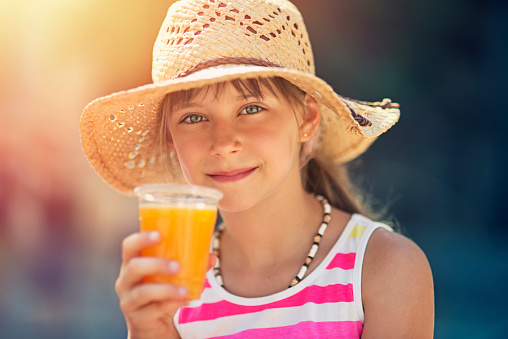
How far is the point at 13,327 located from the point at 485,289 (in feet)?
12.1

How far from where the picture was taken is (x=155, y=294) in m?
1.40

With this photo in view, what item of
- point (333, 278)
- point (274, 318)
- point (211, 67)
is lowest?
point (274, 318)

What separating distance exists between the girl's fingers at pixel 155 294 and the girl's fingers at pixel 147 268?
0.03 metres

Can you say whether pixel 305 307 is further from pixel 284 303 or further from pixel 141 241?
pixel 141 241

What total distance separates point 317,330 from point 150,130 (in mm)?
1167

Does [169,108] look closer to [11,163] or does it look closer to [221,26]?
[221,26]

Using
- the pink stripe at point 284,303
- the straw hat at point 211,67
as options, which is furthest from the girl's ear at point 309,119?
the pink stripe at point 284,303

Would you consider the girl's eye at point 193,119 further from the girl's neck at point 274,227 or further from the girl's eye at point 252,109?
the girl's neck at point 274,227

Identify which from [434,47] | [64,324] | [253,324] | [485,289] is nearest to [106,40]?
[64,324]

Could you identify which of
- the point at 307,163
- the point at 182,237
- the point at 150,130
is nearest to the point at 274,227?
the point at 307,163

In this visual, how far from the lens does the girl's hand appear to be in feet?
4.59

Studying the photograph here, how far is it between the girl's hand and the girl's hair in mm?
774

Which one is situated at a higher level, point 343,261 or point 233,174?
point 233,174

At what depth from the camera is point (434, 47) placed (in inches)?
173
